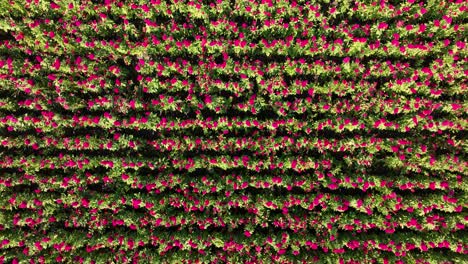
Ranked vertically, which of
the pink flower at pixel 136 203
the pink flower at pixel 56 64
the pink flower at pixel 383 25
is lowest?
the pink flower at pixel 136 203

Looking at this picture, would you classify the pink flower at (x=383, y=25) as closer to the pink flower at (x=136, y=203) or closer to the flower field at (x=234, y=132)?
the flower field at (x=234, y=132)

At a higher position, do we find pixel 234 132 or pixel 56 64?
pixel 56 64

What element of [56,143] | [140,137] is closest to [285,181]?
[140,137]

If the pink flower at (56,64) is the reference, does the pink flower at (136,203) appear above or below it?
below

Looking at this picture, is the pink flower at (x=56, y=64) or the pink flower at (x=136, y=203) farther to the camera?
the pink flower at (x=56, y=64)

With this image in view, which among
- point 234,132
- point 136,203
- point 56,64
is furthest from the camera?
point 234,132

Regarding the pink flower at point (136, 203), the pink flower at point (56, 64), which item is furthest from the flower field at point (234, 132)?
the pink flower at point (56, 64)

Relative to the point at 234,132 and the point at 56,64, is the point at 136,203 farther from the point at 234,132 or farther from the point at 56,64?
the point at 56,64

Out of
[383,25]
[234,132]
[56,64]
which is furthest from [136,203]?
[383,25]

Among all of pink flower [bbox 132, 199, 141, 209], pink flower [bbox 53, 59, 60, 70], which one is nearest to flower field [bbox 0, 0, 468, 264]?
pink flower [bbox 132, 199, 141, 209]

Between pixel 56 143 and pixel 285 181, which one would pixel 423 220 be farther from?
pixel 56 143
